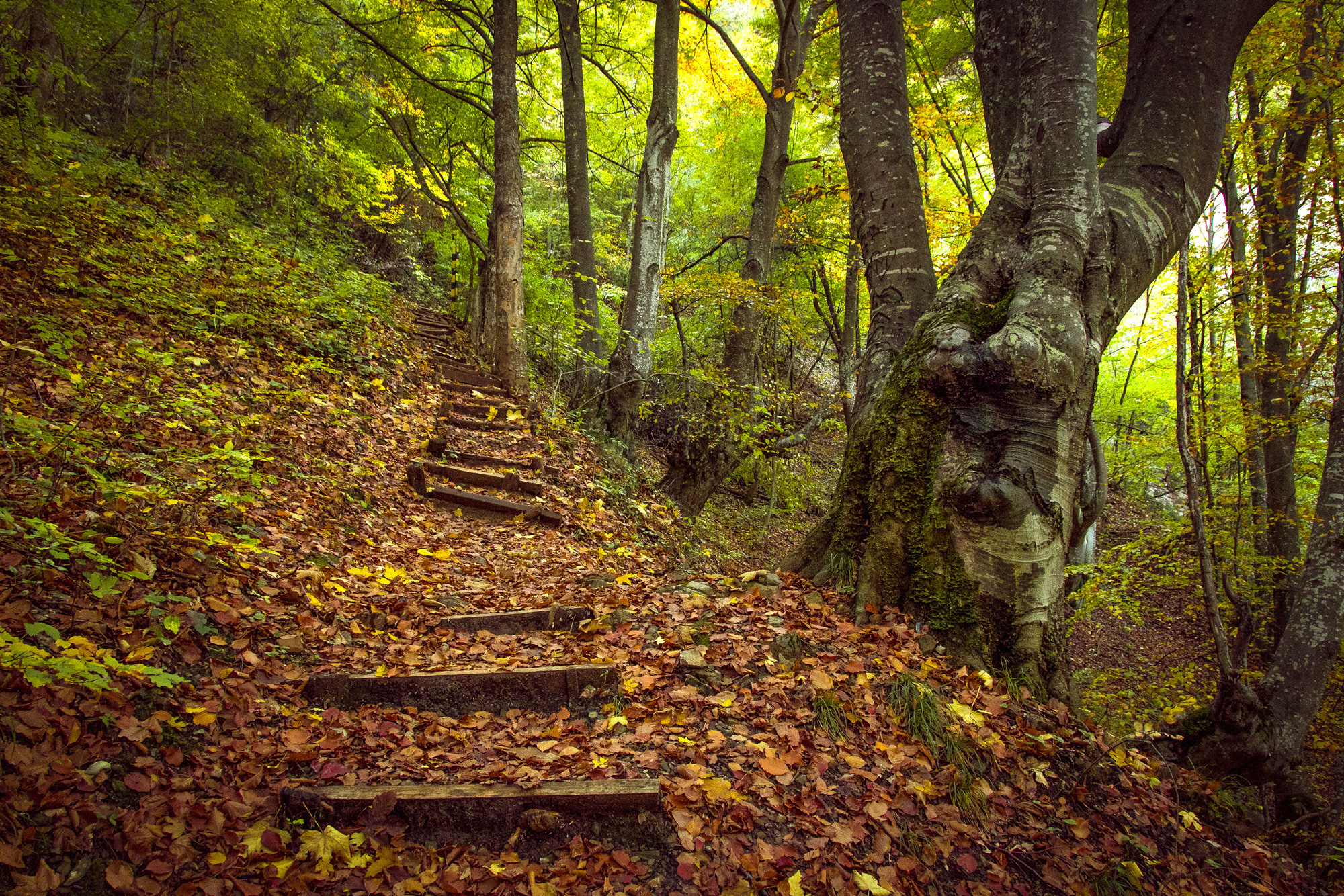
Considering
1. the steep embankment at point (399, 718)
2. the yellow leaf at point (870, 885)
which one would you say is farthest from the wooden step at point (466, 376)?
the yellow leaf at point (870, 885)

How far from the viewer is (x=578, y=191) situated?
33.8 feet

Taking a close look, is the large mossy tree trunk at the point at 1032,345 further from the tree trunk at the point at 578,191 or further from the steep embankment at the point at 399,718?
the tree trunk at the point at 578,191

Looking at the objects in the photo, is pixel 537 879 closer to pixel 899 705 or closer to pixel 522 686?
pixel 522 686

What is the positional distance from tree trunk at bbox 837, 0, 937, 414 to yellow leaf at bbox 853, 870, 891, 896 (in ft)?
9.96

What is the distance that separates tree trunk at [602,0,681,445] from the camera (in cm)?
901

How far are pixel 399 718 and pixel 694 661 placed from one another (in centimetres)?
142

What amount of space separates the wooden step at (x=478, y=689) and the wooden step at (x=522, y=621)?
0.69 m

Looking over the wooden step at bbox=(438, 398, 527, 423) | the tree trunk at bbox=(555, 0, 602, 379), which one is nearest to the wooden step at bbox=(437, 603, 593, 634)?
the wooden step at bbox=(438, 398, 527, 423)

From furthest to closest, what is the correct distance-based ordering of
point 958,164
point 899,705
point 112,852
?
1. point 958,164
2. point 899,705
3. point 112,852

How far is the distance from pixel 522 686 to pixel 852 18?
17.8 ft

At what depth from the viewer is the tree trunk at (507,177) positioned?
870 cm

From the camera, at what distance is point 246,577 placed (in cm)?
337

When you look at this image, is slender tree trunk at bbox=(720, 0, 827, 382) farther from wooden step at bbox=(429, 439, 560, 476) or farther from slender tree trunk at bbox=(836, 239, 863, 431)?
wooden step at bbox=(429, 439, 560, 476)

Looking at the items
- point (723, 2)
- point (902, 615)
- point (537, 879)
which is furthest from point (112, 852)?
point (723, 2)
